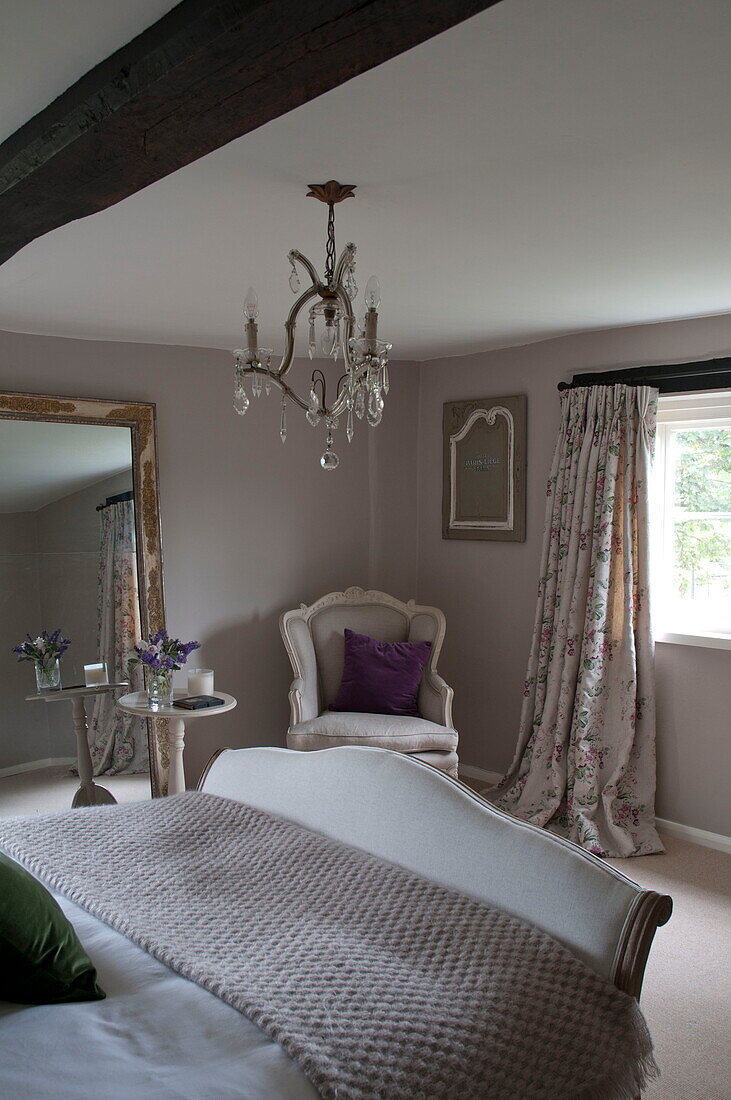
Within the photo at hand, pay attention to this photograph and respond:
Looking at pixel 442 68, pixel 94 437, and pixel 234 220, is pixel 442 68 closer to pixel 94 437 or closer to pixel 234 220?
pixel 234 220

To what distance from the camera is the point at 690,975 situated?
2.90 metres

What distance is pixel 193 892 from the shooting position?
1957 millimetres

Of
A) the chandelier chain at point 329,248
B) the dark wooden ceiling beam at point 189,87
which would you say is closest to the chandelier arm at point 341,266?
the chandelier chain at point 329,248

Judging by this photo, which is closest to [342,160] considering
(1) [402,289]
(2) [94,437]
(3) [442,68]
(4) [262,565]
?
(3) [442,68]

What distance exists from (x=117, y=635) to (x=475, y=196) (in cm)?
269

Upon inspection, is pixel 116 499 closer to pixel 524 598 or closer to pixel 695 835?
pixel 524 598

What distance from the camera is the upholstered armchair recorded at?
4.04m

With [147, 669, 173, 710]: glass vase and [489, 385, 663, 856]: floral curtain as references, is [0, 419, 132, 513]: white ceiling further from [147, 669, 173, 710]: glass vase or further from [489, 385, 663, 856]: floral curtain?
Answer: [489, 385, 663, 856]: floral curtain

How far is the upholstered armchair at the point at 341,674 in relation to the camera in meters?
4.04

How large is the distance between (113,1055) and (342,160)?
1.87m

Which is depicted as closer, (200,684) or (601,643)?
(200,684)

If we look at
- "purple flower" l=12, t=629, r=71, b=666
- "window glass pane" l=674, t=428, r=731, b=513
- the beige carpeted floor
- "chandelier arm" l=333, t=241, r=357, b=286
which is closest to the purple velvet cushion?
the beige carpeted floor

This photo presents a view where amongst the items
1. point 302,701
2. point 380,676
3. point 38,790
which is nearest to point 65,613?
point 38,790

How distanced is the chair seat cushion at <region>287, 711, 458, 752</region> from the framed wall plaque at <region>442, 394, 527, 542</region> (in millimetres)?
1173
